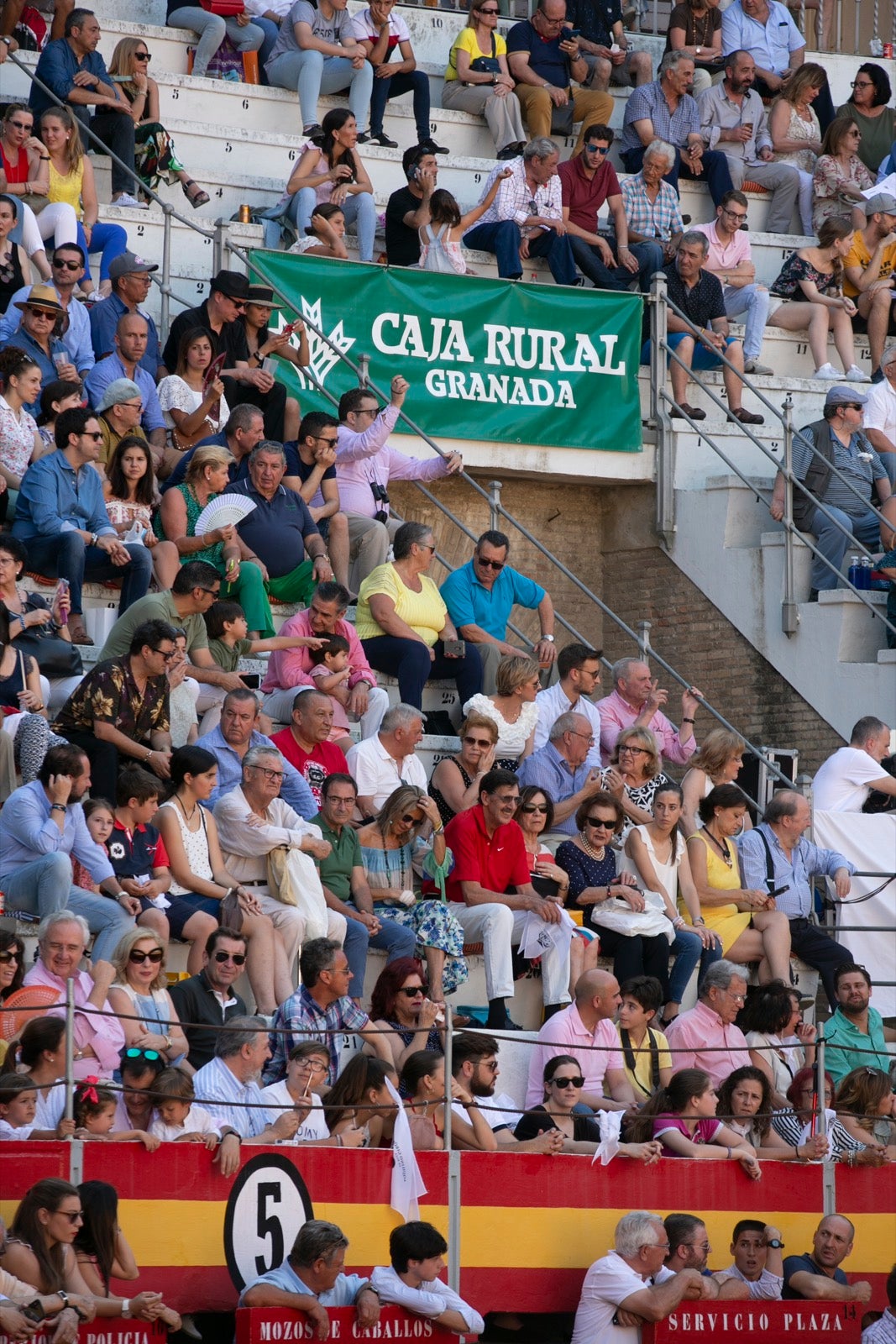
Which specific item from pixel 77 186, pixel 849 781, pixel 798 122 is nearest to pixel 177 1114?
pixel 849 781

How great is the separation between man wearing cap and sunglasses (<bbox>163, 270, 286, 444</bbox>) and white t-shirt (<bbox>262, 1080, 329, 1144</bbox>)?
526cm

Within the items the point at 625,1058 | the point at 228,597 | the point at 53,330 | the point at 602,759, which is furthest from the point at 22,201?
the point at 625,1058

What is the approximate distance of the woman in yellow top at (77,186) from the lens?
45.2 ft

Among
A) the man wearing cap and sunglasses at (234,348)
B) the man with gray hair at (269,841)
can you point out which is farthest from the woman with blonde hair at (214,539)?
the man with gray hair at (269,841)

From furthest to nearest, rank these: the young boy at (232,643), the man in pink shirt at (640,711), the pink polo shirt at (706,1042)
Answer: the man in pink shirt at (640,711), the young boy at (232,643), the pink polo shirt at (706,1042)

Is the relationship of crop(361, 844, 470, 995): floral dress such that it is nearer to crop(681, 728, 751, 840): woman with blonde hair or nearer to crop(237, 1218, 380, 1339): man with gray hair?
crop(681, 728, 751, 840): woman with blonde hair

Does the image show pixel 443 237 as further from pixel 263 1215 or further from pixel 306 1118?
pixel 263 1215

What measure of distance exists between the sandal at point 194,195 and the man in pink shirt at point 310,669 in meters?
4.41

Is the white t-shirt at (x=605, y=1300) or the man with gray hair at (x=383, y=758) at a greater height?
the man with gray hair at (x=383, y=758)

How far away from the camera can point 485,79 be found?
57.0ft

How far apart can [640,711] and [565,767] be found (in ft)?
3.47

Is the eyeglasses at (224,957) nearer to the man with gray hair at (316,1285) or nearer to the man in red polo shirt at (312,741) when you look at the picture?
the man with gray hair at (316,1285)

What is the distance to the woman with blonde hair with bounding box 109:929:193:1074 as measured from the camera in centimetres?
877

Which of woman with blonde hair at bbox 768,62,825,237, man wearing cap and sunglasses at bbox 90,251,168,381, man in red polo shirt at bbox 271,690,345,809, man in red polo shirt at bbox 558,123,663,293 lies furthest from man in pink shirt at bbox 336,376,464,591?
woman with blonde hair at bbox 768,62,825,237
